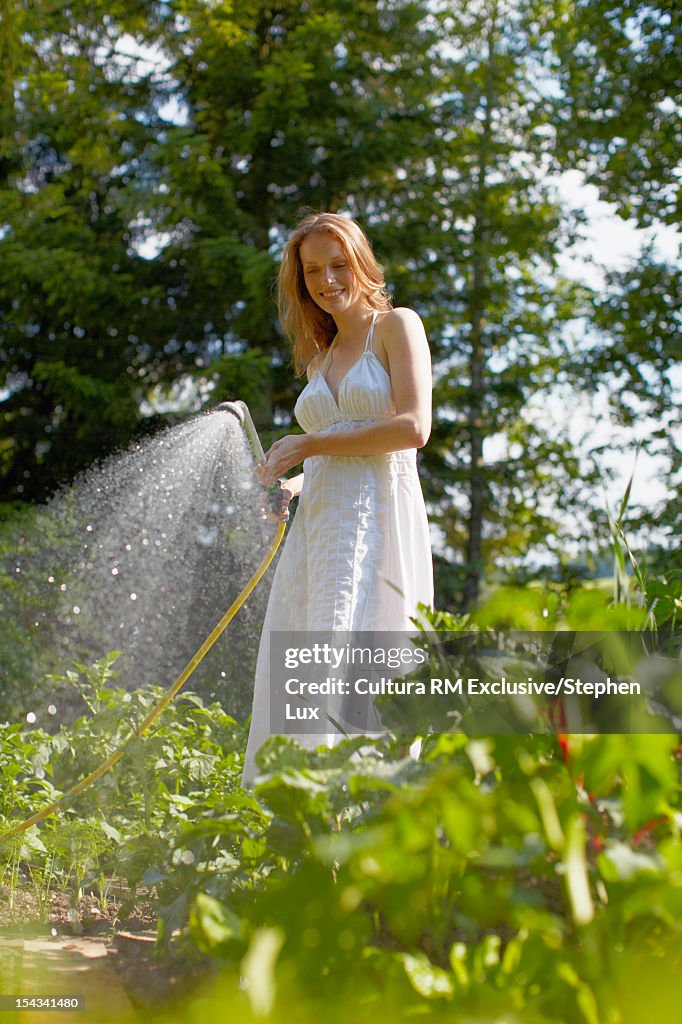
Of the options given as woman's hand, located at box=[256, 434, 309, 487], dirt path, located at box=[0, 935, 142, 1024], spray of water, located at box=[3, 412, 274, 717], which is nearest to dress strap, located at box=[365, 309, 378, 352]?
woman's hand, located at box=[256, 434, 309, 487]

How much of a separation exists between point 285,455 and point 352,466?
17 centimetres

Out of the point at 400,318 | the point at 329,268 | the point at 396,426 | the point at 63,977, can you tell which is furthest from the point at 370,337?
the point at 63,977

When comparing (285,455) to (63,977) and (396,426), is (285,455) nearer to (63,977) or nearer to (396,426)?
(396,426)

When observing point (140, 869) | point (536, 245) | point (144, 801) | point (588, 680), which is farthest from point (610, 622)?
point (536, 245)

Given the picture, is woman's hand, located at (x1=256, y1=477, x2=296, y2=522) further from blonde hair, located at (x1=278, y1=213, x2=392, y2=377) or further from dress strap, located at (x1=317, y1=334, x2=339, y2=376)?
blonde hair, located at (x1=278, y1=213, x2=392, y2=377)

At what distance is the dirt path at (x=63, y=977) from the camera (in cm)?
140

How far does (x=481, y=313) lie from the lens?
Answer: 7949 millimetres

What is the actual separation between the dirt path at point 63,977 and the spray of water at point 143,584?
9.40 ft

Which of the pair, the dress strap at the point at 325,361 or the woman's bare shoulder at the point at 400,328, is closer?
the woman's bare shoulder at the point at 400,328

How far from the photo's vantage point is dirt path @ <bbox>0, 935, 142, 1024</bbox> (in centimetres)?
140

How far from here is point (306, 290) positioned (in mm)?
2525

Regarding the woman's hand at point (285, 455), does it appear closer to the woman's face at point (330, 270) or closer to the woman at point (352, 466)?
the woman at point (352, 466)

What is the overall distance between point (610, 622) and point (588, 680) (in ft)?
0.41

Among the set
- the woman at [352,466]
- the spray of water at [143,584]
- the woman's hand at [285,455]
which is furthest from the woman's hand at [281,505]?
the spray of water at [143,584]
